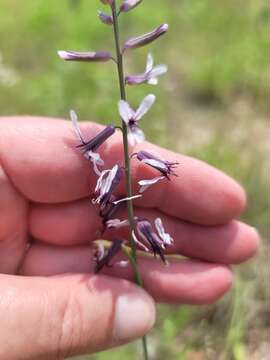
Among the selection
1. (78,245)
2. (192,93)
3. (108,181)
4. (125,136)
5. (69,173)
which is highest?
(125,136)

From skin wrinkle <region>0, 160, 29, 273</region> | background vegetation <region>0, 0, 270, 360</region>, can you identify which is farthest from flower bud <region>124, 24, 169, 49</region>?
background vegetation <region>0, 0, 270, 360</region>

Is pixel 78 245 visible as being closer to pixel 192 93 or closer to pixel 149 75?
pixel 149 75

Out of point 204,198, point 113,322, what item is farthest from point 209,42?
point 113,322

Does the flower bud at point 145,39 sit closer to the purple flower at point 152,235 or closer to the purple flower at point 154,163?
the purple flower at point 154,163

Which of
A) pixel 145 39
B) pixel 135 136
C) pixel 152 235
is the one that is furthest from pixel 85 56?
pixel 152 235

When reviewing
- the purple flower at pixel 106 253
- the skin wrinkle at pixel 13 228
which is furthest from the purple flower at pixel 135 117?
the skin wrinkle at pixel 13 228

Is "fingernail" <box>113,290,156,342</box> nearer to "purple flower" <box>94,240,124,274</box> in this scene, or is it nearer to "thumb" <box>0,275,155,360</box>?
"thumb" <box>0,275,155,360</box>
